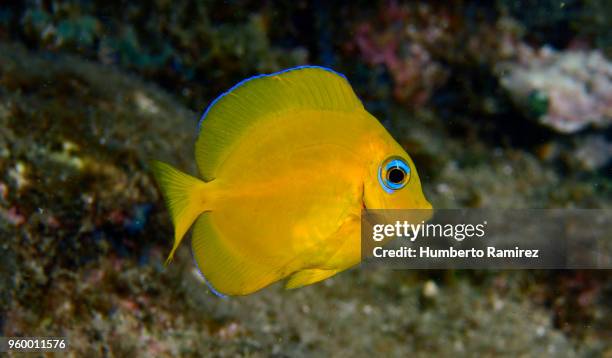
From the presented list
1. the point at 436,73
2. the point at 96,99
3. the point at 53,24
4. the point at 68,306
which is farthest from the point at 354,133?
the point at 53,24

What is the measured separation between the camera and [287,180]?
1.78 meters

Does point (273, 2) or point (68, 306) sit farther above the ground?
point (273, 2)

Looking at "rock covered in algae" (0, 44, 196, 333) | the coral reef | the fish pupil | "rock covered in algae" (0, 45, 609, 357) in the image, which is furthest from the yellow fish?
the coral reef

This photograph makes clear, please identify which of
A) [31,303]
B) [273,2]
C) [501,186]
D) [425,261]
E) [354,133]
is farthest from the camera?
[273,2]

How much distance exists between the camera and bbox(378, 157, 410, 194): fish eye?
1.72 meters

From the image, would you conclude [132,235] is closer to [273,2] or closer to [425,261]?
[425,261]

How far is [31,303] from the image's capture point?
274 centimetres

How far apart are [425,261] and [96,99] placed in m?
3.21

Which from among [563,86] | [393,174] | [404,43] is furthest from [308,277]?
[563,86]

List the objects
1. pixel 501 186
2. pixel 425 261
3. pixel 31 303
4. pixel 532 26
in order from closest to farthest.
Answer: pixel 31 303, pixel 425 261, pixel 501 186, pixel 532 26

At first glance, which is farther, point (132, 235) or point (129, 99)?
point (129, 99)

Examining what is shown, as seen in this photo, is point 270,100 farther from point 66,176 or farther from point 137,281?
point 66,176

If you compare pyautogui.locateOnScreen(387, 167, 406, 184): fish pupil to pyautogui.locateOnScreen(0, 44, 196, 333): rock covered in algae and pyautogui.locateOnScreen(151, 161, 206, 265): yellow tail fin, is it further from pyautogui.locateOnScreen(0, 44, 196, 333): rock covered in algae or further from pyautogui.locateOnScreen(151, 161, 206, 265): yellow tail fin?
pyautogui.locateOnScreen(0, 44, 196, 333): rock covered in algae

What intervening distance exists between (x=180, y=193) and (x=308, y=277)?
0.62 m
